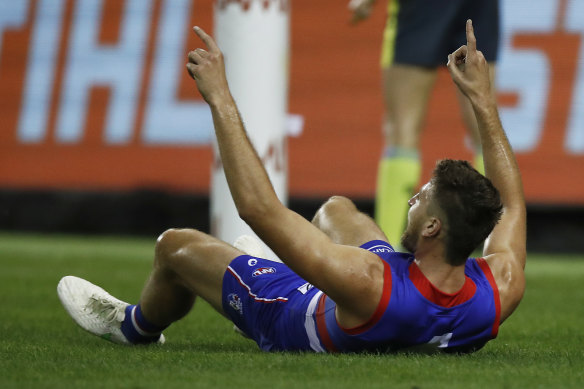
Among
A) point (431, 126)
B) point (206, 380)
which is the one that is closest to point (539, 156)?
point (431, 126)

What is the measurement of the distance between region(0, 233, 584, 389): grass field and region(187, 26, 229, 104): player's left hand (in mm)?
788

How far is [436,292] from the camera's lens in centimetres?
330

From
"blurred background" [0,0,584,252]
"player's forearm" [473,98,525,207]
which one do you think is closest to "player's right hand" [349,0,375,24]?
"player's forearm" [473,98,525,207]

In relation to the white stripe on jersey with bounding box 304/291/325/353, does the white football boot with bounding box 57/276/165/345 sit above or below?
below

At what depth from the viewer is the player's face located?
10.9ft

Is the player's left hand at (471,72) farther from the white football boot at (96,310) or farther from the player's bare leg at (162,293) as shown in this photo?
the white football boot at (96,310)

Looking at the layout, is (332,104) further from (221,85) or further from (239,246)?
(221,85)

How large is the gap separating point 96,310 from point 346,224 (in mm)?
954

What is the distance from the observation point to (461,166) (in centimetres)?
327

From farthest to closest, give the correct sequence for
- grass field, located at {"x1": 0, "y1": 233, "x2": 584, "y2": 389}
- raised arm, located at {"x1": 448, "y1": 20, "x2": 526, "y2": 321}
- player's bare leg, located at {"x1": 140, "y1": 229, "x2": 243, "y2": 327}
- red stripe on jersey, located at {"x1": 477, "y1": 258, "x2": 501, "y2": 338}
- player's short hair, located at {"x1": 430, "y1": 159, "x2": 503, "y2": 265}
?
player's bare leg, located at {"x1": 140, "y1": 229, "x2": 243, "y2": 327}, raised arm, located at {"x1": 448, "y1": 20, "x2": 526, "y2": 321}, red stripe on jersey, located at {"x1": 477, "y1": 258, "x2": 501, "y2": 338}, player's short hair, located at {"x1": 430, "y1": 159, "x2": 503, "y2": 265}, grass field, located at {"x1": 0, "y1": 233, "x2": 584, "y2": 389}

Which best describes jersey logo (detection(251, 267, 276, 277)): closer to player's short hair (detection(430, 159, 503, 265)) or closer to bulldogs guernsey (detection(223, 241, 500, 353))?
bulldogs guernsey (detection(223, 241, 500, 353))

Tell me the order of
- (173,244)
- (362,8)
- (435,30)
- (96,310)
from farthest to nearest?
(362,8) → (435,30) → (96,310) → (173,244)

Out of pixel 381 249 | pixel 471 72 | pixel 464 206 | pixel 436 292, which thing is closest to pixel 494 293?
pixel 436 292

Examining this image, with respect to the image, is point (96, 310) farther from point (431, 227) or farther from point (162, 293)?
point (431, 227)
